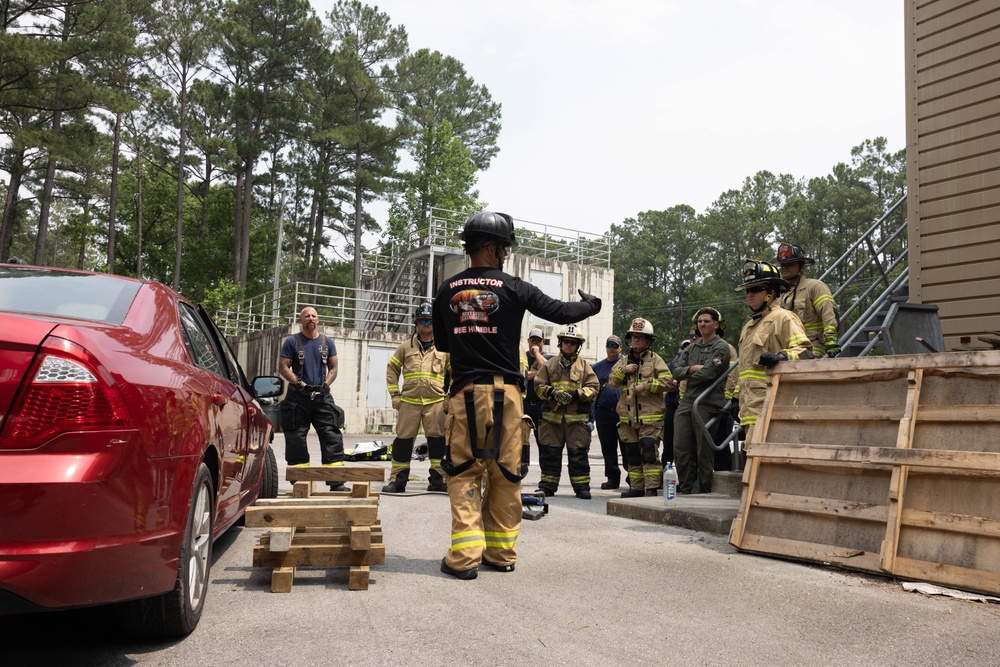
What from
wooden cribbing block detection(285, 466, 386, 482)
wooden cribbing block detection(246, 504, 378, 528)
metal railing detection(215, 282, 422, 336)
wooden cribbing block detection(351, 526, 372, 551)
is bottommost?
wooden cribbing block detection(351, 526, 372, 551)

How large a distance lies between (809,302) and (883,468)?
9.46 ft

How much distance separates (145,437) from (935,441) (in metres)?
4.51

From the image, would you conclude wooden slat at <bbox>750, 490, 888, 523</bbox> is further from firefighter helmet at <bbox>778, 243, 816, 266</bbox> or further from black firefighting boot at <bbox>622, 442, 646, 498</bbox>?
black firefighting boot at <bbox>622, 442, 646, 498</bbox>

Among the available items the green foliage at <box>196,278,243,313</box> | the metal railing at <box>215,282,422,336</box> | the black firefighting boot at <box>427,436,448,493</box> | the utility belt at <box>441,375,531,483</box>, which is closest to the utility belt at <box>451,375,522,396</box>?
the utility belt at <box>441,375,531,483</box>

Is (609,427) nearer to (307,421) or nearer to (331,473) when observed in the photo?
(307,421)

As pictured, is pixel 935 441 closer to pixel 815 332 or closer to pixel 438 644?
pixel 815 332

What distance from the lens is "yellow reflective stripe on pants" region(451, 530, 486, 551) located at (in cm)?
493

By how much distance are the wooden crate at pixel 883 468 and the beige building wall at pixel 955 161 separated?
3.61 meters

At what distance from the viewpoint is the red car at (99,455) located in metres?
2.68

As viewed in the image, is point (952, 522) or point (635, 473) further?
point (635, 473)

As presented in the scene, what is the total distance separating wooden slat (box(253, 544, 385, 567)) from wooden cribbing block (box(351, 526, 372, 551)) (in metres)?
0.07

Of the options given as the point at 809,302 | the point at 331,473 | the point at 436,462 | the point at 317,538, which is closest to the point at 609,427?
the point at 436,462

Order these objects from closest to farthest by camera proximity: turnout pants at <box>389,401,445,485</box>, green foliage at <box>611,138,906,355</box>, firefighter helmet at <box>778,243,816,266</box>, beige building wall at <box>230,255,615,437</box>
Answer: firefighter helmet at <box>778,243,816,266</box>, turnout pants at <box>389,401,445,485</box>, beige building wall at <box>230,255,615,437</box>, green foliage at <box>611,138,906,355</box>

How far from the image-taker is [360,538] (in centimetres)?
452
